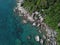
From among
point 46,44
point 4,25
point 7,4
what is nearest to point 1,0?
point 7,4

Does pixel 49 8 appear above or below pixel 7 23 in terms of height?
above

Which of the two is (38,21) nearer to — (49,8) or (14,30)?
(49,8)

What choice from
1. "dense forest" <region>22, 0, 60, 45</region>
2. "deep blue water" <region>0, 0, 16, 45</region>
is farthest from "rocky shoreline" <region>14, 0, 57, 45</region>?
"deep blue water" <region>0, 0, 16, 45</region>

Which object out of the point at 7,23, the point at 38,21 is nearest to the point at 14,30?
the point at 7,23

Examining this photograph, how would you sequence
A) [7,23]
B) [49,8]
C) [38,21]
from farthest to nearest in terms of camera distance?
[7,23]
[49,8]
[38,21]

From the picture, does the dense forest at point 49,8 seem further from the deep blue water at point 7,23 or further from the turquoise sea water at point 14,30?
the deep blue water at point 7,23

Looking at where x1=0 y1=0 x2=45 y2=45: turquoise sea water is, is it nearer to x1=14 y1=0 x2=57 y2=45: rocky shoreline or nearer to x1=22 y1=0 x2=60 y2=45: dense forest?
x1=14 y1=0 x2=57 y2=45: rocky shoreline

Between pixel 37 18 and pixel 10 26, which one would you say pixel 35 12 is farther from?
pixel 10 26
